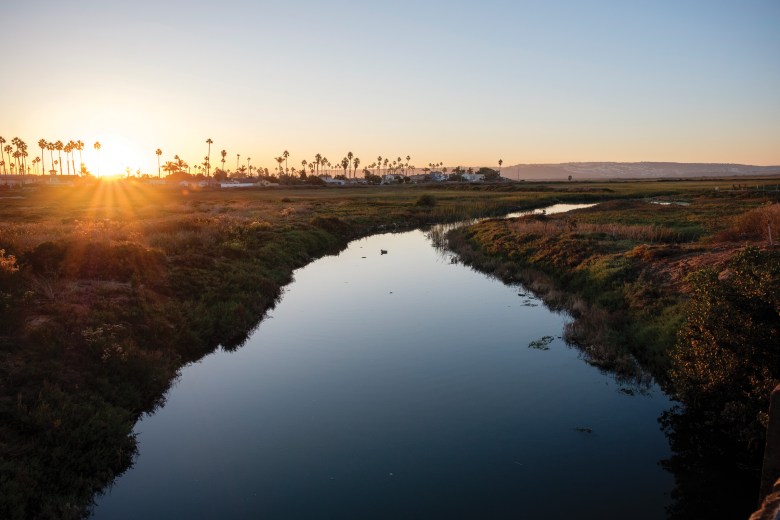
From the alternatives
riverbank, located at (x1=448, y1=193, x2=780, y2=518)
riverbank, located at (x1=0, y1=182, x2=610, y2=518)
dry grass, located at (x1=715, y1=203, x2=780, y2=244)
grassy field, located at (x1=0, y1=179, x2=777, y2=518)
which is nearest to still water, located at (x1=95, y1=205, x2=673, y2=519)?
riverbank, located at (x1=448, y1=193, x2=780, y2=518)

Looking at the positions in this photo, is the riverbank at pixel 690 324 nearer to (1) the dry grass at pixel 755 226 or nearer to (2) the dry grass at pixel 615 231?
(1) the dry grass at pixel 755 226

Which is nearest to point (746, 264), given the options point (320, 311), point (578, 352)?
point (578, 352)

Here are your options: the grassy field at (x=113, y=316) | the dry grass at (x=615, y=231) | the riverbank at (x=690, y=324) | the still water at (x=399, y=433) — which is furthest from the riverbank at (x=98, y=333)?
the dry grass at (x=615, y=231)

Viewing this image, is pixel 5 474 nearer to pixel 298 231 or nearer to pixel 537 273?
pixel 537 273

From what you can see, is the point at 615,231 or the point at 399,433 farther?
the point at 615,231

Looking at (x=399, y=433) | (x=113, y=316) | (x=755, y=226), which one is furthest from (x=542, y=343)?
(x=755, y=226)

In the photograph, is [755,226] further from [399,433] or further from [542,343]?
[399,433]
